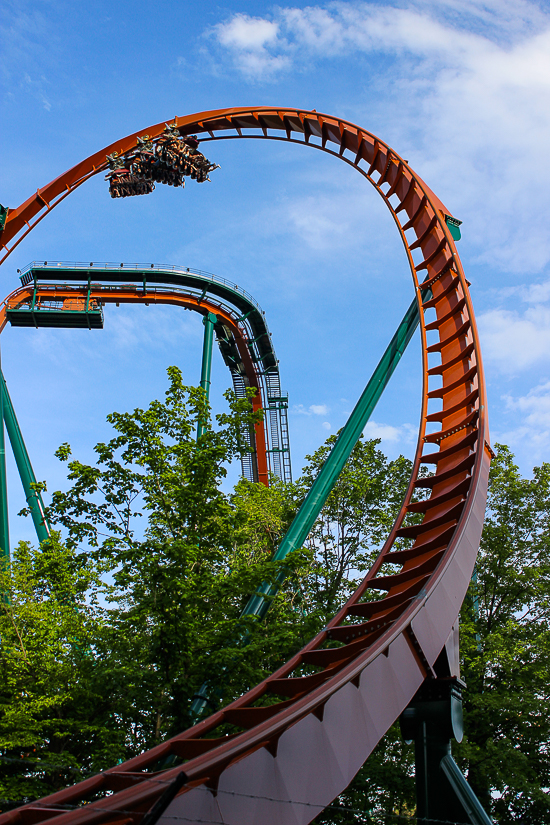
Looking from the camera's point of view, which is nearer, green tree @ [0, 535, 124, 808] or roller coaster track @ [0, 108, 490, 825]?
roller coaster track @ [0, 108, 490, 825]

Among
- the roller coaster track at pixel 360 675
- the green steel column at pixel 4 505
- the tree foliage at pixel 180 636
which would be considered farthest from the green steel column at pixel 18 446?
the roller coaster track at pixel 360 675

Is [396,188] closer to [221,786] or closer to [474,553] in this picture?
[474,553]

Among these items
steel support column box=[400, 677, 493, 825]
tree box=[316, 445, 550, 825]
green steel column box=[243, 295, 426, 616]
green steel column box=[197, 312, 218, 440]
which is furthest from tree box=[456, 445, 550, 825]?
green steel column box=[197, 312, 218, 440]

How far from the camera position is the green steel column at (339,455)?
9812 millimetres

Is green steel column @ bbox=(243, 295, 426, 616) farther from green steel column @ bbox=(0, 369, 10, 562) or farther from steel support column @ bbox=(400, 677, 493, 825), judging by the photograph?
green steel column @ bbox=(0, 369, 10, 562)

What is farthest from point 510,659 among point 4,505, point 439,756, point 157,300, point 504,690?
point 157,300

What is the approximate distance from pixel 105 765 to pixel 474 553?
16.8 feet

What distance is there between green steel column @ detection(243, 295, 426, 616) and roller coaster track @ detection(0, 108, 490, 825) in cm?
142

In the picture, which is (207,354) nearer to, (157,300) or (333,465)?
(157,300)

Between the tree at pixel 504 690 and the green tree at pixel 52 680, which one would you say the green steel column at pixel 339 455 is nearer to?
the green tree at pixel 52 680

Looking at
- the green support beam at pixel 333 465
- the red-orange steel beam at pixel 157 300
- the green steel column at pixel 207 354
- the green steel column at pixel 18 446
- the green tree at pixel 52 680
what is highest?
the red-orange steel beam at pixel 157 300

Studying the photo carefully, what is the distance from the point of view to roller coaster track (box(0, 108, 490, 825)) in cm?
348

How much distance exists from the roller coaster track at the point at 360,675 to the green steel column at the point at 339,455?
1.42 meters

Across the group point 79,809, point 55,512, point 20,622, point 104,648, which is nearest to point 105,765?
point 104,648
